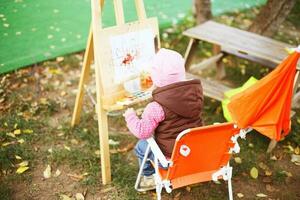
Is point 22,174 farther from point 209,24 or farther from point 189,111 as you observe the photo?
point 209,24

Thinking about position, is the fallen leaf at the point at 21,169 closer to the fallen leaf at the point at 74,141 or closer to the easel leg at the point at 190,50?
the fallen leaf at the point at 74,141

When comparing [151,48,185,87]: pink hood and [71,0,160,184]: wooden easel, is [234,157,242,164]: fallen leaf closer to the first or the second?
[71,0,160,184]: wooden easel

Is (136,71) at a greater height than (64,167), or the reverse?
(136,71)

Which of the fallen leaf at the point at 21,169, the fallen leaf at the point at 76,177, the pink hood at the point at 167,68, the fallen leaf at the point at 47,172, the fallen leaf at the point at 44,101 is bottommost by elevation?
the fallen leaf at the point at 76,177

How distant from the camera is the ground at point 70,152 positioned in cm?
342

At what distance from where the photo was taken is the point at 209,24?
4.61 meters

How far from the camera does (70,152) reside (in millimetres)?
3750

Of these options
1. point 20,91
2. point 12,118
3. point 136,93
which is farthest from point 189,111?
point 20,91

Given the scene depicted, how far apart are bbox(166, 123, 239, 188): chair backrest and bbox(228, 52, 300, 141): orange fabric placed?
2.14ft

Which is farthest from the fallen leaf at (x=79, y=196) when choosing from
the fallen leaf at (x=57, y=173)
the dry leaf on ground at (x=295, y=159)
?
the dry leaf on ground at (x=295, y=159)

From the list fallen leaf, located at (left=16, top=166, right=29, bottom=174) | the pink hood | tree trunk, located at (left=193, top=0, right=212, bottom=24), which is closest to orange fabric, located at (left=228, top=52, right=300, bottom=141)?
the pink hood

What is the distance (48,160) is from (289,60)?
2.30 meters

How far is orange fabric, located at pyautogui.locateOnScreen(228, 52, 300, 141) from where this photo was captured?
3.20m

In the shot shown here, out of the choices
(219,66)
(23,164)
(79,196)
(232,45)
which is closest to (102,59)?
(79,196)
